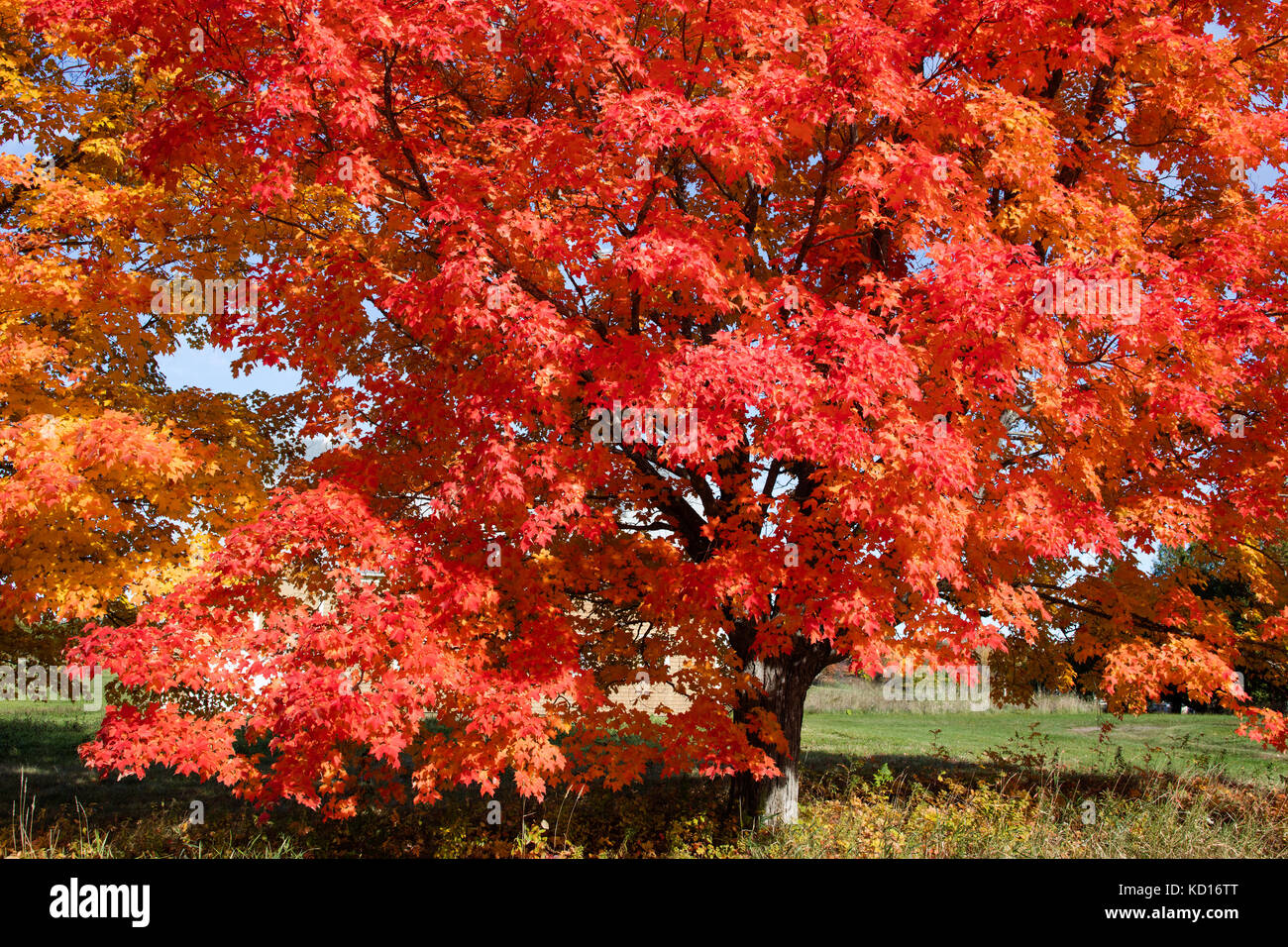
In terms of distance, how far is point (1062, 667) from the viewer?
13422 mm

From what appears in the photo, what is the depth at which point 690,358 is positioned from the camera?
7.36 meters

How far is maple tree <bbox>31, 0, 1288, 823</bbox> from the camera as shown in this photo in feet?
23.9

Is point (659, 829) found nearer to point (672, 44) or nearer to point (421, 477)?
point (421, 477)

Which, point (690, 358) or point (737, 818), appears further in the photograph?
point (737, 818)

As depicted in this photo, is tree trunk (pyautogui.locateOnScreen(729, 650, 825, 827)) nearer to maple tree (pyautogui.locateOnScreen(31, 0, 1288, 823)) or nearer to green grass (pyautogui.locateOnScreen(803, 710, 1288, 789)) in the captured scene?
maple tree (pyautogui.locateOnScreen(31, 0, 1288, 823))

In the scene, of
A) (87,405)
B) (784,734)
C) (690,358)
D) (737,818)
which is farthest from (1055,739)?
(87,405)

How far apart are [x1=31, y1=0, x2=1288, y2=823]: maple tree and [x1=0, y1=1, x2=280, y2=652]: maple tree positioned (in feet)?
4.26

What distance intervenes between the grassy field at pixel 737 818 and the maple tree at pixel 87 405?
110 inches

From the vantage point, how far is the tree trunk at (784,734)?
10703mm

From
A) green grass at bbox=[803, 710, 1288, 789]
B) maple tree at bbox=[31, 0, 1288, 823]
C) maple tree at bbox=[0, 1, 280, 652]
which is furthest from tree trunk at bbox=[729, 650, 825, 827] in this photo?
maple tree at bbox=[0, 1, 280, 652]

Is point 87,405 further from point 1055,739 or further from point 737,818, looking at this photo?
point 1055,739

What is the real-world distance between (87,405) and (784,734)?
29.6 ft

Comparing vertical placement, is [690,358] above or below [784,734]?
above

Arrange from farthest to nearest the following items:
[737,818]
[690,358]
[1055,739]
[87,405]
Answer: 1. [1055,739]
2. [737,818]
3. [87,405]
4. [690,358]
